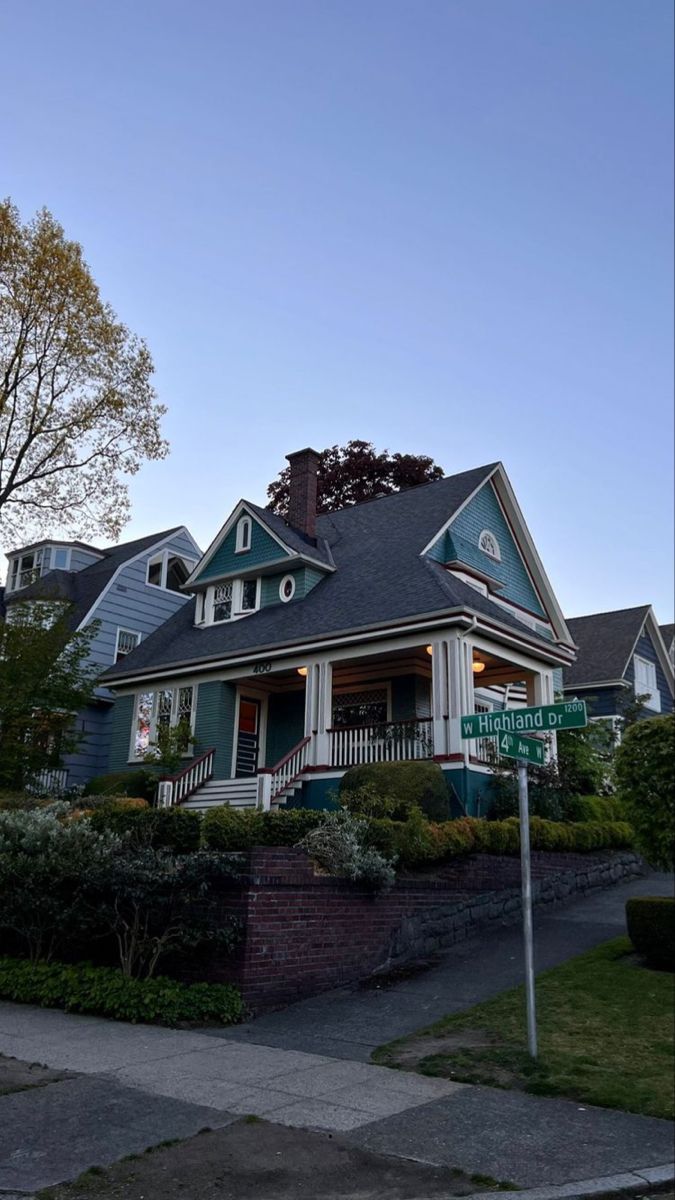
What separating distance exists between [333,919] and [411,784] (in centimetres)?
504

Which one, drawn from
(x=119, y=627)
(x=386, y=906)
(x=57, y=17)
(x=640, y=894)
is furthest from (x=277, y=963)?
(x=119, y=627)

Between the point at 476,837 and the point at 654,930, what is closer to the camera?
the point at 654,930

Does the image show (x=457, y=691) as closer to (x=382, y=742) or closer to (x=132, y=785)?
(x=382, y=742)

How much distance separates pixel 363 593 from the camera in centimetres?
1967

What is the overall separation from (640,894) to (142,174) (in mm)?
14223

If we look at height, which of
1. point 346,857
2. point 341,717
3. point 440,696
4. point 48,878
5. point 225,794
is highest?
point 341,717

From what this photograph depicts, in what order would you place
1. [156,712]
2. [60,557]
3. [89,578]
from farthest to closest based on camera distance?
[60,557] < [89,578] < [156,712]

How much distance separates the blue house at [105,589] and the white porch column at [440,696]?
9.90 m

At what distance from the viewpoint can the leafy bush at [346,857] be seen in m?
10.8

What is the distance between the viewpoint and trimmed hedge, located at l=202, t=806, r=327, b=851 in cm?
1116

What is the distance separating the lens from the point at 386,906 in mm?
11297

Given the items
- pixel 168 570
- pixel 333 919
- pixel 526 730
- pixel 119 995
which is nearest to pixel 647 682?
pixel 168 570

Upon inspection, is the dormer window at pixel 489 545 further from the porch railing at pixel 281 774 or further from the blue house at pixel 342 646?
the porch railing at pixel 281 774

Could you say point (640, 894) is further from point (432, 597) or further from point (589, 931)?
point (432, 597)
